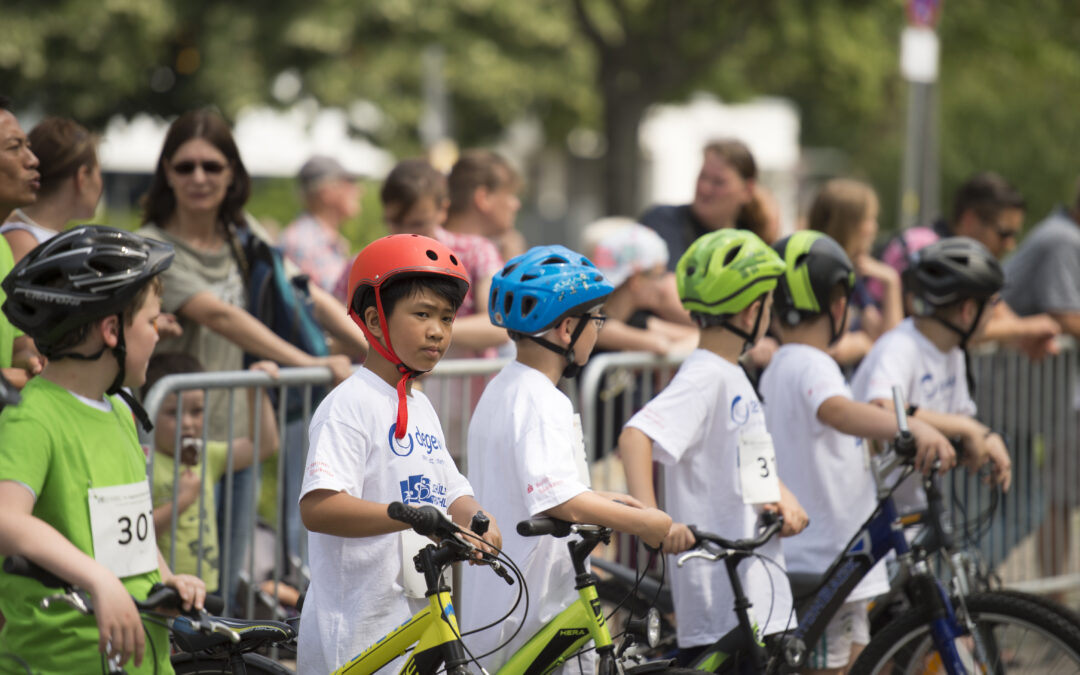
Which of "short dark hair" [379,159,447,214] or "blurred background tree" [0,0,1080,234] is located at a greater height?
"blurred background tree" [0,0,1080,234]

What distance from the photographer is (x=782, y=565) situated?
14.4 feet

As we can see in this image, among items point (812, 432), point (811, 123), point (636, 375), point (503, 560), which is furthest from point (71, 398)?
point (811, 123)

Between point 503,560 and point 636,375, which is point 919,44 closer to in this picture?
point 636,375

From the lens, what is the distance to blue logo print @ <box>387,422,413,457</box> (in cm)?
350

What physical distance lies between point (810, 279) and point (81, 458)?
9.04 feet

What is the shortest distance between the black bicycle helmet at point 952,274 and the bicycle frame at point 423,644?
2.71 meters

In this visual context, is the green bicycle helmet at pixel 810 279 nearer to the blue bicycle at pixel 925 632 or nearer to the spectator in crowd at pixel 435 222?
the blue bicycle at pixel 925 632

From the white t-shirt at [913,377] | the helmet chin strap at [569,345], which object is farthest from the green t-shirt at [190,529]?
the white t-shirt at [913,377]

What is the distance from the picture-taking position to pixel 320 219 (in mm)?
10391

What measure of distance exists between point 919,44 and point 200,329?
5.89 meters

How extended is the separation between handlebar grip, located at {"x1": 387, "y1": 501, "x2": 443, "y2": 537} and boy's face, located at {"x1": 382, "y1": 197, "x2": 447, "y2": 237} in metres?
3.35

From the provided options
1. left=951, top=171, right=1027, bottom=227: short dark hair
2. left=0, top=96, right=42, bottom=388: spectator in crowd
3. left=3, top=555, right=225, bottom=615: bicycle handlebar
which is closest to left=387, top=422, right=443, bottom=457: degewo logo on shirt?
left=3, top=555, right=225, bottom=615: bicycle handlebar

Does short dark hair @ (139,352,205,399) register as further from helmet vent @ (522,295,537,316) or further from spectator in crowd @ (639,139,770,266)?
spectator in crowd @ (639,139,770,266)

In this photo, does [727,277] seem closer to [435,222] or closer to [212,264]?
[212,264]
